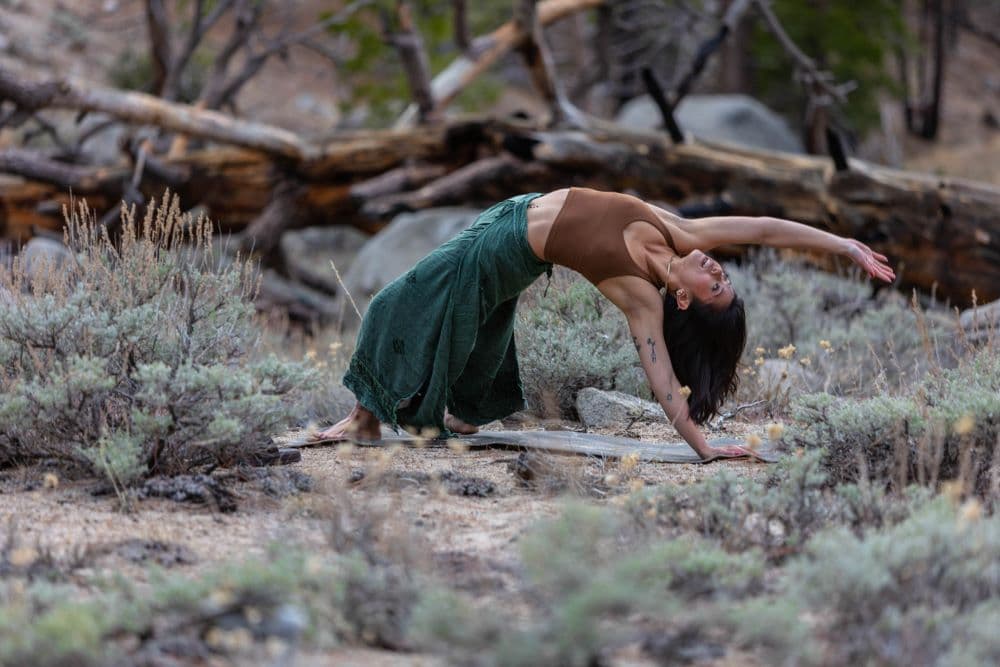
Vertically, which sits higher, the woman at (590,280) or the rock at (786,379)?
the woman at (590,280)

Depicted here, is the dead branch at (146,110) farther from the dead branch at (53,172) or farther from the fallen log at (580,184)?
the dead branch at (53,172)

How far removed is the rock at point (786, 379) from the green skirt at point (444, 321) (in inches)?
63.2

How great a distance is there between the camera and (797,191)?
878cm

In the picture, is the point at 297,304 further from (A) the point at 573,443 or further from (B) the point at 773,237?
(B) the point at 773,237

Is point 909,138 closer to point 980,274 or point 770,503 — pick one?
point 980,274

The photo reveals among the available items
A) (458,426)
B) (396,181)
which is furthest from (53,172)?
(458,426)

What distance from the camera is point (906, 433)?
4.06 metres

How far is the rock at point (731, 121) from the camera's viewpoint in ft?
52.2

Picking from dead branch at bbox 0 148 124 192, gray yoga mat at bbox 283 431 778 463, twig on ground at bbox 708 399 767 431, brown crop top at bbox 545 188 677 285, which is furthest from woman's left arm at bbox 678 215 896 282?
dead branch at bbox 0 148 124 192

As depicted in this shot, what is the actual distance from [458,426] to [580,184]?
426 centimetres

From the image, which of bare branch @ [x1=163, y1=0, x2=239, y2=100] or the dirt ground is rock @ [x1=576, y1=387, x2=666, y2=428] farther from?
bare branch @ [x1=163, y1=0, x2=239, y2=100]

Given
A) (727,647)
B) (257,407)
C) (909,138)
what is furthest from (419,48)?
(909,138)

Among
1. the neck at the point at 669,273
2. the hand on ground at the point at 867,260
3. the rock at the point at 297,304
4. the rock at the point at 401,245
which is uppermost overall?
the hand on ground at the point at 867,260

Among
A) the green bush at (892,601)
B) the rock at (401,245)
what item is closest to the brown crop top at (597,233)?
the green bush at (892,601)
